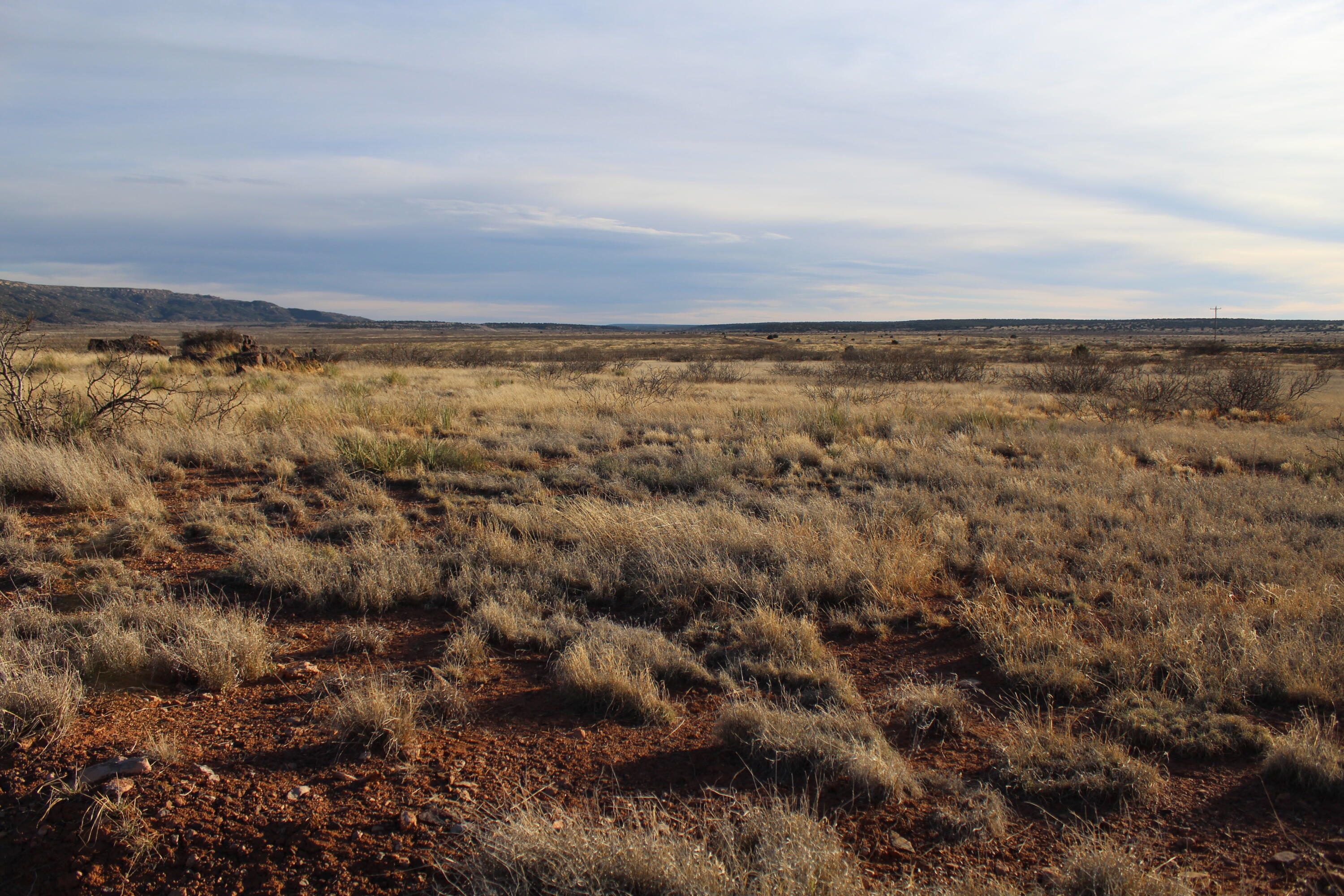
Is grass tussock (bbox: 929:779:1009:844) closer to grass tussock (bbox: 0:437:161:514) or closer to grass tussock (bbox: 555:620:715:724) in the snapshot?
grass tussock (bbox: 555:620:715:724)

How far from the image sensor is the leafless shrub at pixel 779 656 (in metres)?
3.61

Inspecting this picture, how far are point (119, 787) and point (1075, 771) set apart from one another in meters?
3.92

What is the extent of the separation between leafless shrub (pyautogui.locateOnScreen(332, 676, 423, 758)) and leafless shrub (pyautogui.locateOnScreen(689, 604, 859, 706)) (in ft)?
5.68

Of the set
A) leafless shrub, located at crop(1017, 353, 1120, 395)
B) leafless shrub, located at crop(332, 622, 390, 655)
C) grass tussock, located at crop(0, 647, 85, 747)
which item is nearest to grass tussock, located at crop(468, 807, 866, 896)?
leafless shrub, located at crop(332, 622, 390, 655)

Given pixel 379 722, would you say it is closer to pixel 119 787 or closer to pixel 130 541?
pixel 119 787

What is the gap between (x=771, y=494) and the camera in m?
7.80

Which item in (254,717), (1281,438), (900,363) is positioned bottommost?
(254,717)

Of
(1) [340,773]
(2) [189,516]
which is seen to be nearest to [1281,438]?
(1) [340,773]

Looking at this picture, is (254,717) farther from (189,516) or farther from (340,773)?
(189,516)

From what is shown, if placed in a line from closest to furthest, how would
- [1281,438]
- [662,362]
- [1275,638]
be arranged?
1. [1275,638]
2. [1281,438]
3. [662,362]

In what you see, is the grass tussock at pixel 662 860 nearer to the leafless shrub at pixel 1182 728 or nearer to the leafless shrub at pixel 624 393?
the leafless shrub at pixel 1182 728

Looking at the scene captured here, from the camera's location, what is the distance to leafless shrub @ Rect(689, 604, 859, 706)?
3.61m

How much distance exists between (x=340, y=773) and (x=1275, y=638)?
5.16m

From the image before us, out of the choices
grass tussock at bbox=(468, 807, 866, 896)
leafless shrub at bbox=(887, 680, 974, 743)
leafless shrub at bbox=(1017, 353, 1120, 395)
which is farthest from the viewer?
leafless shrub at bbox=(1017, 353, 1120, 395)
